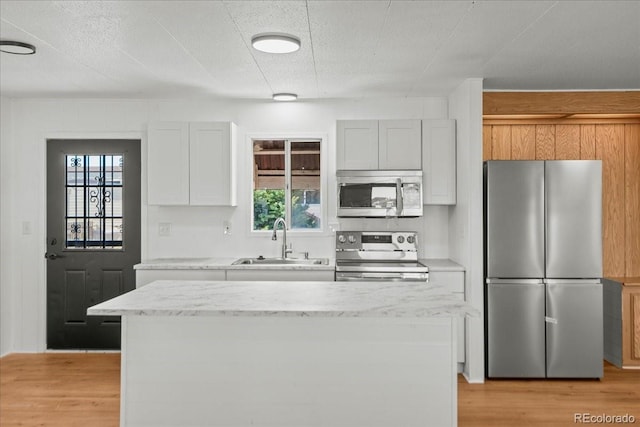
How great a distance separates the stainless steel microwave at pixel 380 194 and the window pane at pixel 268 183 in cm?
77

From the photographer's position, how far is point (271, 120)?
15.5ft

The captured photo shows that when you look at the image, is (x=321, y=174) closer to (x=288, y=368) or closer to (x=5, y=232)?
(x=288, y=368)

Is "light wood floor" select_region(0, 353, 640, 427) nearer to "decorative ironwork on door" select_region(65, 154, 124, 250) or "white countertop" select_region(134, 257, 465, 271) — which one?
"white countertop" select_region(134, 257, 465, 271)

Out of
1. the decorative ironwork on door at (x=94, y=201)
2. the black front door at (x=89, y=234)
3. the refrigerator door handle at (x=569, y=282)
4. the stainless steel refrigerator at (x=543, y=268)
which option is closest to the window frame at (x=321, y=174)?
the black front door at (x=89, y=234)

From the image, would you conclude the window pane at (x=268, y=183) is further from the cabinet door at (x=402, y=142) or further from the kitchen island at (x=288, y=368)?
the kitchen island at (x=288, y=368)

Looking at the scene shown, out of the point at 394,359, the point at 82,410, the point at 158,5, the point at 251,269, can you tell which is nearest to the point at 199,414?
the point at 394,359

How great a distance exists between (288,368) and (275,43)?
184 cm

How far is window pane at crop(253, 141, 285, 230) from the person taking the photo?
15.8 feet

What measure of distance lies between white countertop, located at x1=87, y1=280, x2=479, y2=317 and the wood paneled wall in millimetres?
2505

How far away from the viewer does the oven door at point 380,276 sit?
4.00 m

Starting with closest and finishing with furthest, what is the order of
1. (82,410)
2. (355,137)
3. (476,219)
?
(82,410)
(476,219)
(355,137)

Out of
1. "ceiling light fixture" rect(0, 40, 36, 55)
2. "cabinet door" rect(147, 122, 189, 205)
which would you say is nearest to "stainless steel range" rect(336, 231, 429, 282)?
"cabinet door" rect(147, 122, 189, 205)

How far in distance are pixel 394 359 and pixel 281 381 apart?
555 millimetres

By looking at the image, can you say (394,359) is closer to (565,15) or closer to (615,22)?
(565,15)
